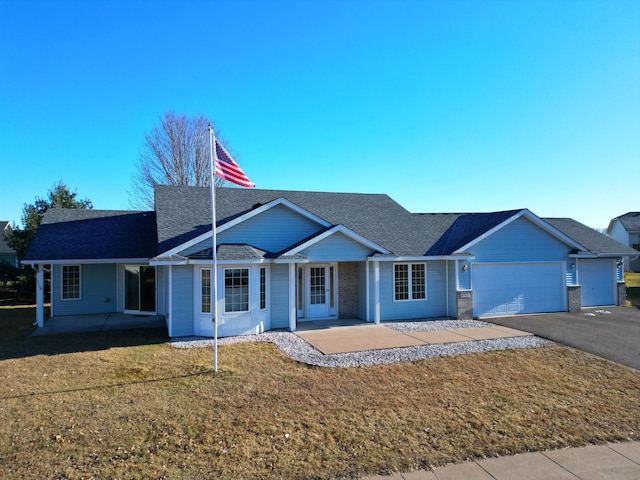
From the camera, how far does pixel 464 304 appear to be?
1569cm

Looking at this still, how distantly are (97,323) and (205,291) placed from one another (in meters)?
5.71

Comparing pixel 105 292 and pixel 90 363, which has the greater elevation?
pixel 105 292

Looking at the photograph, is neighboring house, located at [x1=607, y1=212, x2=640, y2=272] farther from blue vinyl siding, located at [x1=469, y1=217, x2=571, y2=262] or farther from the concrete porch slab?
the concrete porch slab

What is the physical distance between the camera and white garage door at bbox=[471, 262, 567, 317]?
53.3ft

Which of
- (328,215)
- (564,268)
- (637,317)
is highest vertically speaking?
(328,215)

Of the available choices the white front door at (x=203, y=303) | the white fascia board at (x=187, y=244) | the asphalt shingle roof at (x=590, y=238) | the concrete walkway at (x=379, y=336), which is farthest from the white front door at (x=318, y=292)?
the asphalt shingle roof at (x=590, y=238)

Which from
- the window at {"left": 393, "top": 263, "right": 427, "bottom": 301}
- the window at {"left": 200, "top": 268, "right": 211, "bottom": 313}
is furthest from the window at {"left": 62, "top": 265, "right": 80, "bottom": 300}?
the window at {"left": 393, "top": 263, "right": 427, "bottom": 301}

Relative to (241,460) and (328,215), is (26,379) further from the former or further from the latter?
(328,215)

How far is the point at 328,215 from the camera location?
1770 centimetres

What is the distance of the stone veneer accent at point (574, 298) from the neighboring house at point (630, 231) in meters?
30.2

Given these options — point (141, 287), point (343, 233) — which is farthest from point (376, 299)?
point (141, 287)

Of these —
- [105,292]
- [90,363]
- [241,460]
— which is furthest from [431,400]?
[105,292]

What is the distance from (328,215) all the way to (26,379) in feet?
40.6

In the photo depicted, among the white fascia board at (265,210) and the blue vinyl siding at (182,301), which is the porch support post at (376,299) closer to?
→ the white fascia board at (265,210)
